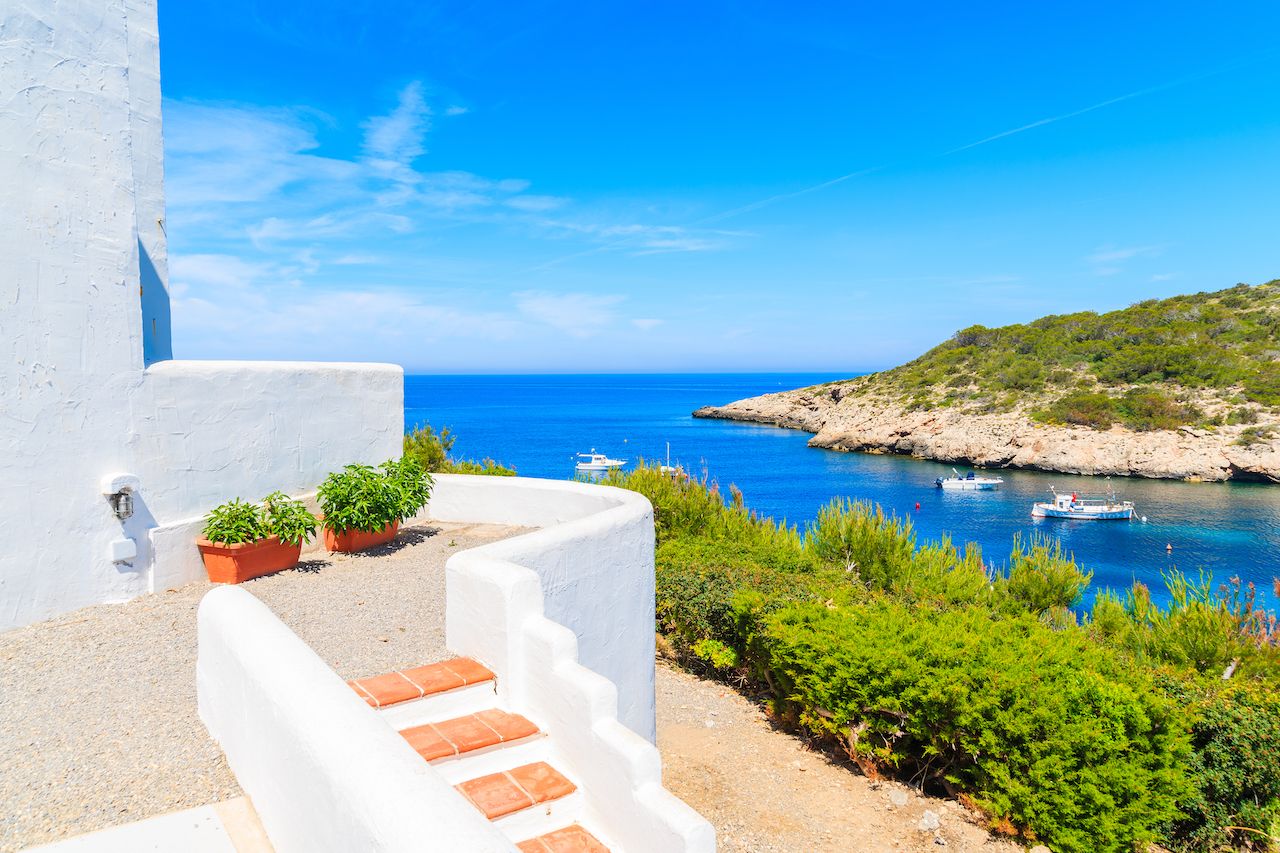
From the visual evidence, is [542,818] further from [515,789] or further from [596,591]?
[596,591]

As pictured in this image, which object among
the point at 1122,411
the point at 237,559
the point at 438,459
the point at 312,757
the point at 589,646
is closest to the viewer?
the point at 312,757

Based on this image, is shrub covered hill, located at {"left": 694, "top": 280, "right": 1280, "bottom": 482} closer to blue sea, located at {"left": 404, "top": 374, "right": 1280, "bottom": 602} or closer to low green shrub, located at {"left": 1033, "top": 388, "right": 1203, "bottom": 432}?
low green shrub, located at {"left": 1033, "top": 388, "right": 1203, "bottom": 432}

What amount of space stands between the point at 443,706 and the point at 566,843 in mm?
1026

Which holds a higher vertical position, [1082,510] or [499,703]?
[499,703]

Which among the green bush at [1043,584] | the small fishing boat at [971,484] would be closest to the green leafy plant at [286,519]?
the green bush at [1043,584]

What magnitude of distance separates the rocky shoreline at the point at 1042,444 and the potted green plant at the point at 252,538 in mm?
54775

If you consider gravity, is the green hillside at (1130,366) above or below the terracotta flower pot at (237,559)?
above

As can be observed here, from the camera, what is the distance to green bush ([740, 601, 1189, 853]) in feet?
19.9

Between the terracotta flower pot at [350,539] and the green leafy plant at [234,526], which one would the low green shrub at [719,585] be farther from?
the green leafy plant at [234,526]

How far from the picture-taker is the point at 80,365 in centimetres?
588

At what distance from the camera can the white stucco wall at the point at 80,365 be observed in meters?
5.50

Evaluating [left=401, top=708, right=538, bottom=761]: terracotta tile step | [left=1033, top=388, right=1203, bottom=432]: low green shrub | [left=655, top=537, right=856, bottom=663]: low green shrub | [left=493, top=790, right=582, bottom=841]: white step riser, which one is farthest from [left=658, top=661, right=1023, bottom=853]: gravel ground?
[left=1033, top=388, right=1203, bottom=432]: low green shrub

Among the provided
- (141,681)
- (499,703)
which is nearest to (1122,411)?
(499,703)

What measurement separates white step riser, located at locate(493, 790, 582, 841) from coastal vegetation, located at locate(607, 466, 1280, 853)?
4.14 meters
